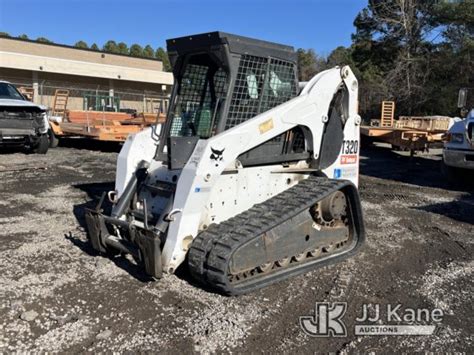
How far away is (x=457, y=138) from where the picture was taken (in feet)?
31.4

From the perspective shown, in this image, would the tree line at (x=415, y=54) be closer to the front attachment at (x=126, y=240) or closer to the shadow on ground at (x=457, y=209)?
the shadow on ground at (x=457, y=209)

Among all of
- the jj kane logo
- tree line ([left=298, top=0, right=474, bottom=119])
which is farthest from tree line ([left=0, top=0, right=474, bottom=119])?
the jj kane logo

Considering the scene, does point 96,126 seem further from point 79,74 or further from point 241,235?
point 79,74

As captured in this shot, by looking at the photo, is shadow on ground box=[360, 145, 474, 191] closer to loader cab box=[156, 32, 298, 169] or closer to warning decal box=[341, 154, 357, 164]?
warning decal box=[341, 154, 357, 164]

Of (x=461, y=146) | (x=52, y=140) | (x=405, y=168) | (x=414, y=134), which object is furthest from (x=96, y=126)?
(x=461, y=146)

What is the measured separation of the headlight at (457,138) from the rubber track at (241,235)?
18.3 ft

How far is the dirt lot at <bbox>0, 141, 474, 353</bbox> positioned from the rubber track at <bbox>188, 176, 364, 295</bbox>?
13 centimetres

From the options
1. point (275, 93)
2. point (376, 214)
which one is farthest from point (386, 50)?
point (275, 93)

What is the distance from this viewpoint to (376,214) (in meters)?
7.29

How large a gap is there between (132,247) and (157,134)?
1498 millimetres

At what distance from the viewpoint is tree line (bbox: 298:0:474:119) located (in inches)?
1190

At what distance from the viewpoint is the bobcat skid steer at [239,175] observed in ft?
13.5

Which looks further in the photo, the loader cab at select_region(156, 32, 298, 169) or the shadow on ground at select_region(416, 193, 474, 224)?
the shadow on ground at select_region(416, 193, 474, 224)

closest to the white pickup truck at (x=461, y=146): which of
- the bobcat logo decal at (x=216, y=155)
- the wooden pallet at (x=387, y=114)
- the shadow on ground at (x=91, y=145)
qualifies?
the bobcat logo decal at (x=216, y=155)
